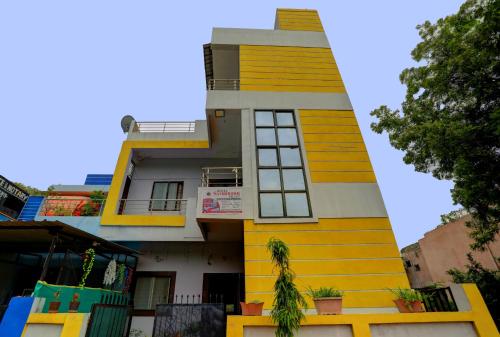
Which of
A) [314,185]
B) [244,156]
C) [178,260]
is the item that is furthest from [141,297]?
[314,185]

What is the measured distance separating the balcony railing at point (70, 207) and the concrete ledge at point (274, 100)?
5.78 metres

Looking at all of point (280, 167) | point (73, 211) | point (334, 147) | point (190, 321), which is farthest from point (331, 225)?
point (73, 211)

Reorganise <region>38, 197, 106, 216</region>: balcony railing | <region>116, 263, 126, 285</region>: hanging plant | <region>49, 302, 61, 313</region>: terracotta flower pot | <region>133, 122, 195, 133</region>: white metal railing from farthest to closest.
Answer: <region>133, 122, 195, 133</region>: white metal railing
<region>38, 197, 106, 216</region>: balcony railing
<region>116, 263, 126, 285</region>: hanging plant
<region>49, 302, 61, 313</region>: terracotta flower pot

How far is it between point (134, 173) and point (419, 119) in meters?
11.6

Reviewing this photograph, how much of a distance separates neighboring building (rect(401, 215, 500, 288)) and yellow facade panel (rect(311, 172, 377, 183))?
762 cm

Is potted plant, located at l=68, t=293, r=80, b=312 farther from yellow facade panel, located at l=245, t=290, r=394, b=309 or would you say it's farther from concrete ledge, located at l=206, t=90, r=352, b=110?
concrete ledge, located at l=206, t=90, r=352, b=110

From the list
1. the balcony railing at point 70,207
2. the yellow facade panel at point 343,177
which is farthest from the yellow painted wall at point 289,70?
the balcony railing at point 70,207

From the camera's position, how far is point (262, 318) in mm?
4051

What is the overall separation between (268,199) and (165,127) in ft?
21.9

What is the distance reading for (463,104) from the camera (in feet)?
25.2

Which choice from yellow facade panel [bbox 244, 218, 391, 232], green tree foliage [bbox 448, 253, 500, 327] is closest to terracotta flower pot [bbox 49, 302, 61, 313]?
yellow facade panel [bbox 244, 218, 391, 232]

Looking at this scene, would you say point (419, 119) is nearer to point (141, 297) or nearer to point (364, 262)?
point (364, 262)

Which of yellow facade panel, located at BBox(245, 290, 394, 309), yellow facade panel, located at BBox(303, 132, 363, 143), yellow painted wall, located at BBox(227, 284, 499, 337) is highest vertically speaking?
yellow facade panel, located at BBox(303, 132, 363, 143)

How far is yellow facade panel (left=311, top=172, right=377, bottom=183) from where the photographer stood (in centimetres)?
706
